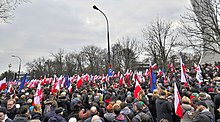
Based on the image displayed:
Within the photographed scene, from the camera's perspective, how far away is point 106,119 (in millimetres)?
5254

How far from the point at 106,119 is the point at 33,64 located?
8554 cm

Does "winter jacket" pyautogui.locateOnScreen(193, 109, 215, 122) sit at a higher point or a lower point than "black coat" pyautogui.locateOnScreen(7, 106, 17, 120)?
higher

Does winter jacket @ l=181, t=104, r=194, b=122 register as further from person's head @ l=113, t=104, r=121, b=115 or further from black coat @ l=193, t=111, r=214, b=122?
person's head @ l=113, t=104, r=121, b=115

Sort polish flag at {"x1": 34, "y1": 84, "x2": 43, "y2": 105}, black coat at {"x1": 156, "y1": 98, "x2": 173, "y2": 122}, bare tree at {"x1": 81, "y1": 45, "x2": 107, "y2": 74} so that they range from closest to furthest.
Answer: black coat at {"x1": 156, "y1": 98, "x2": 173, "y2": 122}
polish flag at {"x1": 34, "y1": 84, "x2": 43, "y2": 105}
bare tree at {"x1": 81, "y1": 45, "x2": 107, "y2": 74}

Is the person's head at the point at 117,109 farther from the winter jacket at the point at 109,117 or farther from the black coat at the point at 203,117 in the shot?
the black coat at the point at 203,117

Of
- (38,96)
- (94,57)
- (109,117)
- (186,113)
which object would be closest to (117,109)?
(109,117)

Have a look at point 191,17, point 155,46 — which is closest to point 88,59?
point 155,46

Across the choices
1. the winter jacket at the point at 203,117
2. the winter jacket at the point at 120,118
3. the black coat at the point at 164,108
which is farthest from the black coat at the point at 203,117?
the black coat at the point at 164,108

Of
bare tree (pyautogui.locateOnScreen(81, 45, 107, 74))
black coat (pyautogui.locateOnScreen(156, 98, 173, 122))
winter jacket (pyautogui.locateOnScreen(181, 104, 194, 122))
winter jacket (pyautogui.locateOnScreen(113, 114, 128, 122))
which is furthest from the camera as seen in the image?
bare tree (pyautogui.locateOnScreen(81, 45, 107, 74))

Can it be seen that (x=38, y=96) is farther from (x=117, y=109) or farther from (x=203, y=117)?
(x=203, y=117)

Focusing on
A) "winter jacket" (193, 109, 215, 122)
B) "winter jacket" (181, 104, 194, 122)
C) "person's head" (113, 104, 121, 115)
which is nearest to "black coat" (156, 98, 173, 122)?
"winter jacket" (181, 104, 194, 122)

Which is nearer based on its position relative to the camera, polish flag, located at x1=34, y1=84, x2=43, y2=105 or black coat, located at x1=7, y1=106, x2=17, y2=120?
black coat, located at x1=7, y1=106, x2=17, y2=120

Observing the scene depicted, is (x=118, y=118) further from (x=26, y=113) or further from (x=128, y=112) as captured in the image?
(x=26, y=113)

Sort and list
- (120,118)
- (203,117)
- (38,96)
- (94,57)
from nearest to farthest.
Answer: (203,117), (120,118), (38,96), (94,57)
